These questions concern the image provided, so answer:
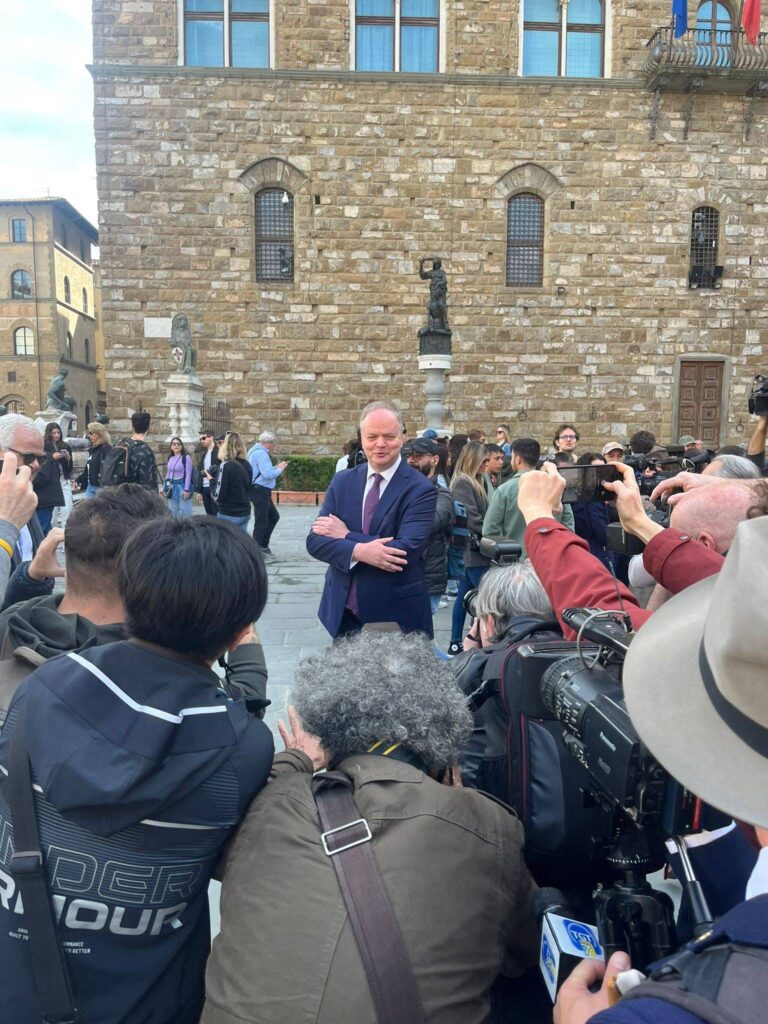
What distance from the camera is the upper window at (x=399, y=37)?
15.3m

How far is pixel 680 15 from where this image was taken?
14.2m

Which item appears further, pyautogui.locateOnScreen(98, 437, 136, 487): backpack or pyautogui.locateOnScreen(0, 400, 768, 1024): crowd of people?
pyautogui.locateOnScreen(98, 437, 136, 487): backpack

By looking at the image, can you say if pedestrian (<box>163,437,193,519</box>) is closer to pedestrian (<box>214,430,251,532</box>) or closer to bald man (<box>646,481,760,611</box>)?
pedestrian (<box>214,430,251,532</box>)

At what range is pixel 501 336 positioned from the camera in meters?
15.9

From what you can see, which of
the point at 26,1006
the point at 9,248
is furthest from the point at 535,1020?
the point at 9,248

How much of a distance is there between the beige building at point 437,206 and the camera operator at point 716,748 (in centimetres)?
1495

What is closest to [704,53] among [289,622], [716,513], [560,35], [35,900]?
[560,35]

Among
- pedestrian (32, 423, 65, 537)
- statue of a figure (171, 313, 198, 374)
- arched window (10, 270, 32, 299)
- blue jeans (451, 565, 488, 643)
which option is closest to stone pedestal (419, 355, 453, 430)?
statue of a figure (171, 313, 198, 374)

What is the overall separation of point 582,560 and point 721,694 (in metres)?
1.00

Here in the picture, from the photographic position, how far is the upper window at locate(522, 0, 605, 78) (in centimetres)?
1545

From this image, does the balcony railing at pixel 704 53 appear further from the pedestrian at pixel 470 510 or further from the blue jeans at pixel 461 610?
the blue jeans at pixel 461 610

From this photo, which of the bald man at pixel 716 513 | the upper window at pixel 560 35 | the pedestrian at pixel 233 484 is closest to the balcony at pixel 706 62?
the upper window at pixel 560 35

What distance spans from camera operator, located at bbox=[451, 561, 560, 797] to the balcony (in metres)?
16.2

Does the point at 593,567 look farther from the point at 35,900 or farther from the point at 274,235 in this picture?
the point at 274,235
